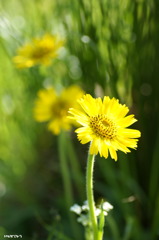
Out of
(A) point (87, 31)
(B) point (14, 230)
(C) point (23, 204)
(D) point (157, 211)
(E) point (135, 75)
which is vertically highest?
(A) point (87, 31)

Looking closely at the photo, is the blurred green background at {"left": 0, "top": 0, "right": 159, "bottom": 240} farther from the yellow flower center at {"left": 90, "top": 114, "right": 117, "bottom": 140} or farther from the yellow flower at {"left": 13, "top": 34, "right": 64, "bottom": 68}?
the yellow flower center at {"left": 90, "top": 114, "right": 117, "bottom": 140}

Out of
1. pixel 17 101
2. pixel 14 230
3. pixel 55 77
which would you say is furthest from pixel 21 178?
pixel 55 77

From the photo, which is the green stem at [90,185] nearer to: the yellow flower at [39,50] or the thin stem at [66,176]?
the thin stem at [66,176]

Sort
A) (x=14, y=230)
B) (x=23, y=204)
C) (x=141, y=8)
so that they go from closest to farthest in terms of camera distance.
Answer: (x=141, y=8) < (x=14, y=230) < (x=23, y=204)

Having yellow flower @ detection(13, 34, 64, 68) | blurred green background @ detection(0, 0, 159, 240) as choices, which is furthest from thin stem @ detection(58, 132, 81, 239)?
yellow flower @ detection(13, 34, 64, 68)

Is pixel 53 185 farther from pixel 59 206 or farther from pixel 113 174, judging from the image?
pixel 113 174

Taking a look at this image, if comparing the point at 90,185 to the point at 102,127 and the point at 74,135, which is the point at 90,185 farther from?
the point at 74,135
